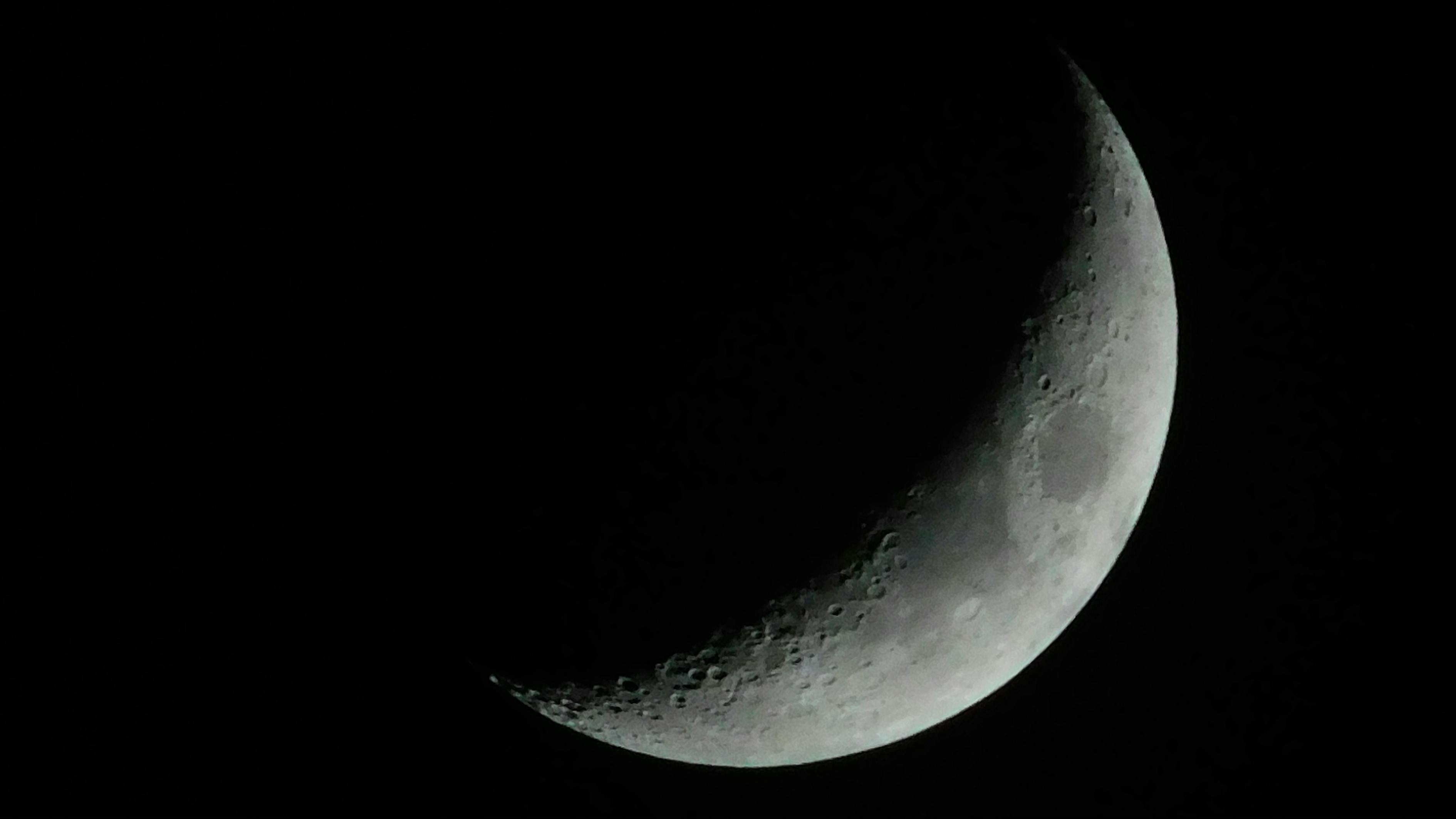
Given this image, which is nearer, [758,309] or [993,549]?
[758,309]

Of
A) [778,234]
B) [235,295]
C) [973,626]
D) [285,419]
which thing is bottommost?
[973,626]

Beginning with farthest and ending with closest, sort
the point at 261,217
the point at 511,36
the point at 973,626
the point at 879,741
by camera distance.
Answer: the point at 879,741 < the point at 973,626 < the point at 261,217 < the point at 511,36

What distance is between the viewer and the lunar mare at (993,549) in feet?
5.70

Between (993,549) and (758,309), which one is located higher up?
(758,309)

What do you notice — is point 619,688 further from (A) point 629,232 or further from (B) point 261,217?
(B) point 261,217

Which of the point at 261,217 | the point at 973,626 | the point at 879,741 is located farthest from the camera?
the point at 879,741

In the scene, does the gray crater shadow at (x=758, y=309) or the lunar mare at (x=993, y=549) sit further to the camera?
the lunar mare at (x=993, y=549)

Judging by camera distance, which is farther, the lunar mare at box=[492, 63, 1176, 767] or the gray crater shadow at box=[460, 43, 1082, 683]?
the lunar mare at box=[492, 63, 1176, 767]

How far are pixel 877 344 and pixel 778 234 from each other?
23cm

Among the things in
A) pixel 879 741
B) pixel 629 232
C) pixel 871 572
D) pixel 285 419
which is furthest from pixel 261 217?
pixel 879 741

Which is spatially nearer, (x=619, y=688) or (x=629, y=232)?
(x=629, y=232)

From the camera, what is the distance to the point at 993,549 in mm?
1795

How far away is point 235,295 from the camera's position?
163 centimetres

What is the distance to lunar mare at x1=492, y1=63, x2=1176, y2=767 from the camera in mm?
1736
